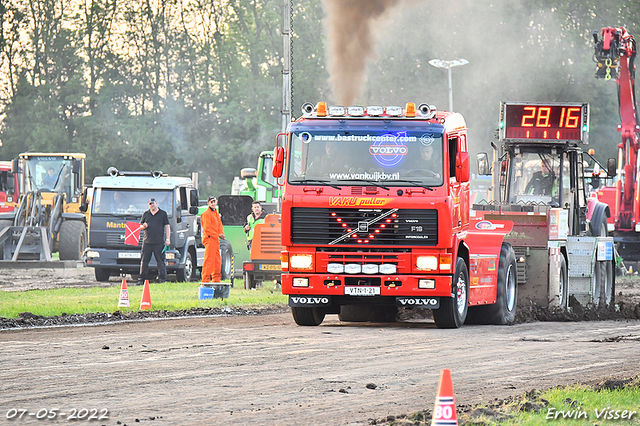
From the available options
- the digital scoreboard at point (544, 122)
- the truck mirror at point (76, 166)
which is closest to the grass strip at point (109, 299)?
the digital scoreboard at point (544, 122)

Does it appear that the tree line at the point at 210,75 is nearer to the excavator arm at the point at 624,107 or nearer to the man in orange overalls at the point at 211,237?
the excavator arm at the point at 624,107

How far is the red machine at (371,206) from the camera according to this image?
15.5 metres

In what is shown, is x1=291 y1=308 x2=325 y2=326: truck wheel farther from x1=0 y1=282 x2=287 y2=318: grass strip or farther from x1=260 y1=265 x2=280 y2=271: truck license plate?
x1=260 y1=265 x2=280 y2=271: truck license plate

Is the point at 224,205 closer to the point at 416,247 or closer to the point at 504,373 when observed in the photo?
the point at 416,247

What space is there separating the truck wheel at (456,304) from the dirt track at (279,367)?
0.25 meters

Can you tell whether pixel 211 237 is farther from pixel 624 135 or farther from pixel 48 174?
pixel 48 174

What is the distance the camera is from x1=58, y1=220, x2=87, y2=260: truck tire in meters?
32.8

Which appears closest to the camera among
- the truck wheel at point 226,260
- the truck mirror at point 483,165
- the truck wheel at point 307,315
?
the truck wheel at point 307,315

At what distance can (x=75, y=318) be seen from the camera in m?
17.3

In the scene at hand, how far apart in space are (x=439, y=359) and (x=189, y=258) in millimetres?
17274

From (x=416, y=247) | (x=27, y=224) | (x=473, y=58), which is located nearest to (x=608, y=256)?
(x=416, y=247)

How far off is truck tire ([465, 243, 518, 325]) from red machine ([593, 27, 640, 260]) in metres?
11.7

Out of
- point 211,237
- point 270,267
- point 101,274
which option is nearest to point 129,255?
point 101,274

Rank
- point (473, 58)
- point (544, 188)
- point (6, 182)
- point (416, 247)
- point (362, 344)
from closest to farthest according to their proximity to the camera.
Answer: point (362, 344)
point (416, 247)
point (544, 188)
point (6, 182)
point (473, 58)
